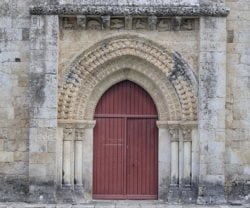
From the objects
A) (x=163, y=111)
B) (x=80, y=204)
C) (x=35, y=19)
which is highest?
(x=35, y=19)

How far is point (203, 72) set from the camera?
10.9 m

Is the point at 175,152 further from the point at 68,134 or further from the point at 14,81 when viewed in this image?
the point at 14,81

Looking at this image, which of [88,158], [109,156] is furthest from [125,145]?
[88,158]

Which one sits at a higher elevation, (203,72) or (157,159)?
(203,72)

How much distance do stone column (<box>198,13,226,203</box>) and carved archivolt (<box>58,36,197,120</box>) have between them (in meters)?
0.30

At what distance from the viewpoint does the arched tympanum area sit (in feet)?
36.3

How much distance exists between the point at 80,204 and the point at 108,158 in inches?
50.0

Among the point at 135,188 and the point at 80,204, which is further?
the point at 135,188

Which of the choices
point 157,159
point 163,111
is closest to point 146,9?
point 163,111

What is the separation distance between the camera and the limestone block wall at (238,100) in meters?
11.0

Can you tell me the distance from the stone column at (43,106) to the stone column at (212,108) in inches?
119

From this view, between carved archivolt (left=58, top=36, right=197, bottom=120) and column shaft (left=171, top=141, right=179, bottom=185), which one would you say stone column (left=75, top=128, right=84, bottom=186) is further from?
column shaft (left=171, top=141, right=179, bottom=185)

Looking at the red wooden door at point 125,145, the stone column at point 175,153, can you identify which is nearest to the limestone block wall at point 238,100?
the stone column at point 175,153

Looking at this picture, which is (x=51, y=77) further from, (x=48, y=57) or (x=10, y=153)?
(x=10, y=153)
